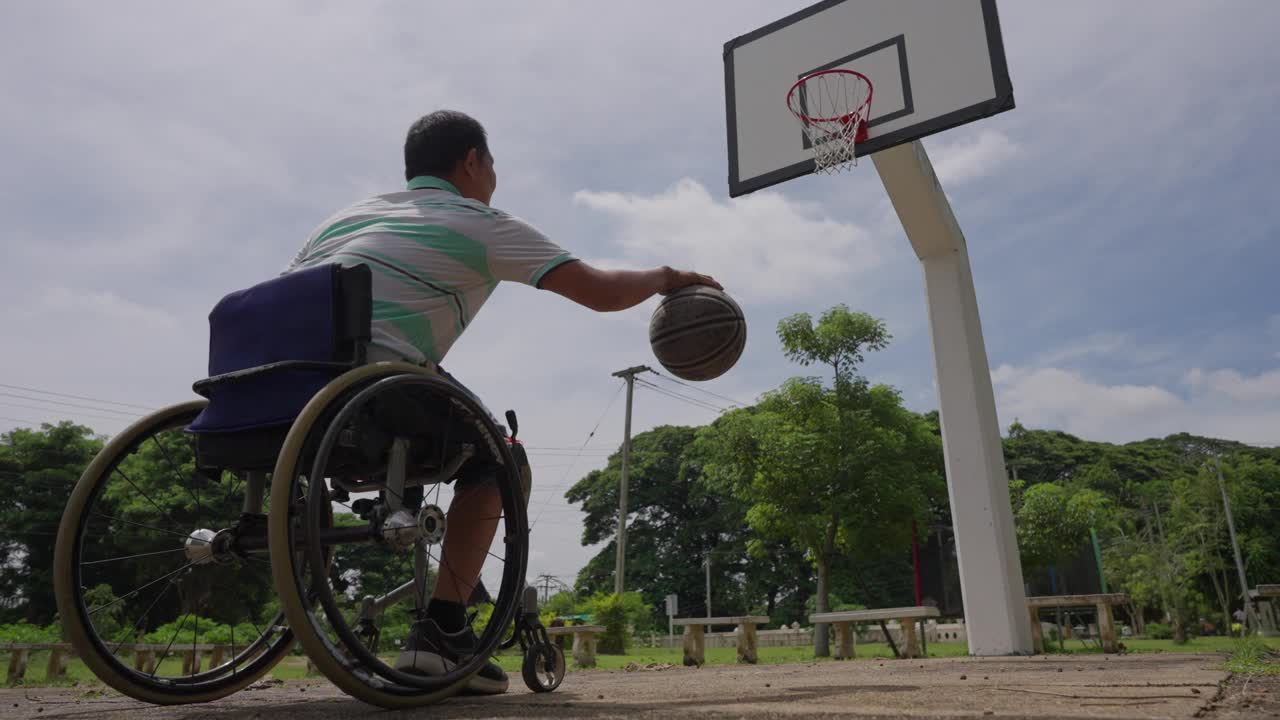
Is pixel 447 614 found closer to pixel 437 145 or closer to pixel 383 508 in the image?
pixel 383 508

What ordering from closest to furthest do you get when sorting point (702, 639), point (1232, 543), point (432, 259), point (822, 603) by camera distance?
point (432, 259) → point (702, 639) → point (822, 603) → point (1232, 543)

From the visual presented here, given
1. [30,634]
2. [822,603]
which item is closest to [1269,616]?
[822,603]

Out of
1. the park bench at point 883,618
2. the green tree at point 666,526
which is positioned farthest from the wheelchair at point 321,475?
the green tree at point 666,526

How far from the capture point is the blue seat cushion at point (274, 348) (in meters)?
1.95

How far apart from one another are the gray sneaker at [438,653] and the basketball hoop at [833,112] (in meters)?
5.57

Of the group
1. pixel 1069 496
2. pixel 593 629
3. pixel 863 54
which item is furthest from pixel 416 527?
pixel 1069 496

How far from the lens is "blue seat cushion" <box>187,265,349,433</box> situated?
1.95m

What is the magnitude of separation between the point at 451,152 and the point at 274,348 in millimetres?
1005

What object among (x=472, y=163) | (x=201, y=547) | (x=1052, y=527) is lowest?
(x=201, y=547)

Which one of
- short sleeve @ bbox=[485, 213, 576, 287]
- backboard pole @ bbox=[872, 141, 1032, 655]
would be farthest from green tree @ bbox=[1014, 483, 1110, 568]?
short sleeve @ bbox=[485, 213, 576, 287]

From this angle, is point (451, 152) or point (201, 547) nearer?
point (201, 547)

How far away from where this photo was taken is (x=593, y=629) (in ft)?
29.3

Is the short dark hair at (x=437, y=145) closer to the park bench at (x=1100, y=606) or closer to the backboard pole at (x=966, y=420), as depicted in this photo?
the backboard pole at (x=966, y=420)

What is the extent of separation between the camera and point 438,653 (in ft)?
6.78
